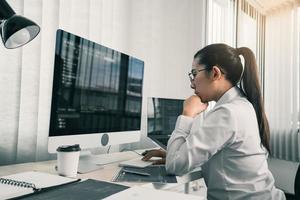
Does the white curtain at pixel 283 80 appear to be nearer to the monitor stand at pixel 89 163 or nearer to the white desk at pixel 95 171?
the white desk at pixel 95 171

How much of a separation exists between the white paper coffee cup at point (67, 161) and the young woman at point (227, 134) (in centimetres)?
35

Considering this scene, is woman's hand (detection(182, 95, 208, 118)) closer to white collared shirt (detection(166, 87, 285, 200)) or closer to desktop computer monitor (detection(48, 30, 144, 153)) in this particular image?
white collared shirt (detection(166, 87, 285, 200))

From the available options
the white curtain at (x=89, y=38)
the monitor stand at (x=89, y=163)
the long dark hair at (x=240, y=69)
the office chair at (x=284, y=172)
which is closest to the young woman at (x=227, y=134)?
the long dark hair at (x=240, y=69)

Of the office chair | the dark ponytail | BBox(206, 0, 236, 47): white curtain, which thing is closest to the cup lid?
the dark ponytail

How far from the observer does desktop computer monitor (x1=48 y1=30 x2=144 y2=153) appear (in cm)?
106

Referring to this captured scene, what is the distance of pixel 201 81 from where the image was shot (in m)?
1.33

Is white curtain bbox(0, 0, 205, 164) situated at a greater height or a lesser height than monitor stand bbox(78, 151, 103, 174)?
greater

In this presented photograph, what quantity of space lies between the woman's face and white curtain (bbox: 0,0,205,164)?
71 centimetres

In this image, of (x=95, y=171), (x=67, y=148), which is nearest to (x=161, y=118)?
(x=95, y=171)

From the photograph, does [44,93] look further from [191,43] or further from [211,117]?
[191,43]

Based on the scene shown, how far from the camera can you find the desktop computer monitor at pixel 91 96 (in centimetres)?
106

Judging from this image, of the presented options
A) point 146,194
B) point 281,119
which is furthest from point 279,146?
point 146,194

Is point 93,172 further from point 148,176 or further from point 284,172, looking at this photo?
point 284,172

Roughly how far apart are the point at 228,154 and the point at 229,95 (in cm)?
26
